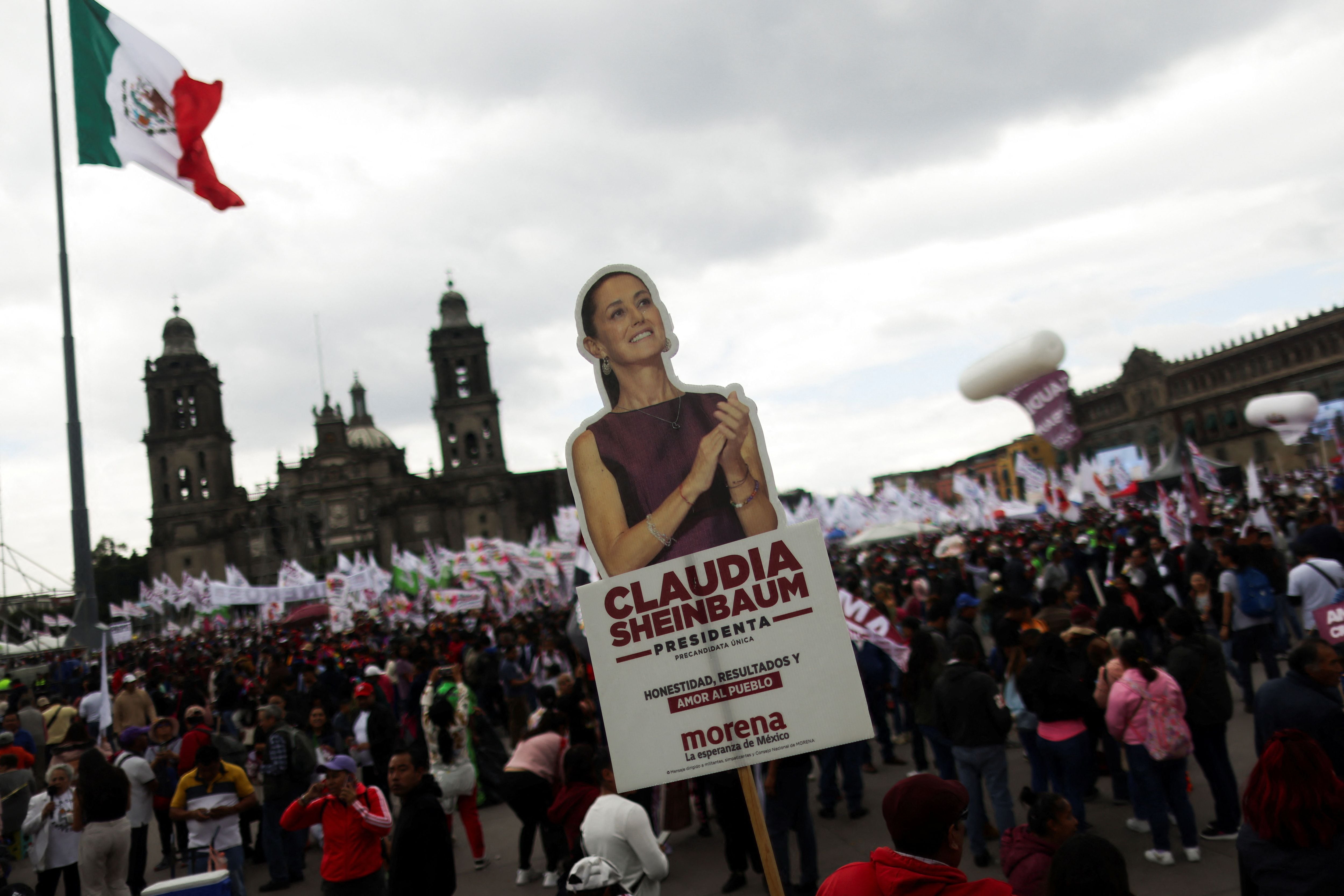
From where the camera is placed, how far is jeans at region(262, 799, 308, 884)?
747 centimetres

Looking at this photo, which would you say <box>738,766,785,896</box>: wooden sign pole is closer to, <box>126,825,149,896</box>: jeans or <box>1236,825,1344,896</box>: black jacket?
<box>1236,825,1344,896</box>: black jacket

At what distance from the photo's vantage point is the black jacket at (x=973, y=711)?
562 centimetres

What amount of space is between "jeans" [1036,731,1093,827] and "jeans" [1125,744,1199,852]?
270 millimetres

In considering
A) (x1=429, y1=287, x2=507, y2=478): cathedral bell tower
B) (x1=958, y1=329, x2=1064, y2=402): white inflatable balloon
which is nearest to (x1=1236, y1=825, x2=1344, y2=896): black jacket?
(x1=958, y1=329, x2=1064, y2=402): white inflatable balloon

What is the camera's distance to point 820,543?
312cm

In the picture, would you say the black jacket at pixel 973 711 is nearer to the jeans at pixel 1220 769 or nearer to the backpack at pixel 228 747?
the jeans at pixel 1220 769

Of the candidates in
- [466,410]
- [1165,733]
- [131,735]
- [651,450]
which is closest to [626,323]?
[651,450]

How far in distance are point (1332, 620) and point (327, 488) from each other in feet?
233

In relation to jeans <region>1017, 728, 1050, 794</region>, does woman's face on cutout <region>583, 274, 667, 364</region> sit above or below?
above

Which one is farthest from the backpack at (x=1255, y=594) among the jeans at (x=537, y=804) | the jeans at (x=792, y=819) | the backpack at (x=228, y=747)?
the backpack at (x=228, y=747)

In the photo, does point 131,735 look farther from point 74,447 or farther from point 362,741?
point 74,447

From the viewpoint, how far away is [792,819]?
554 cm

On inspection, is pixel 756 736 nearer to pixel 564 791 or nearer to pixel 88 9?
pixel 564 791

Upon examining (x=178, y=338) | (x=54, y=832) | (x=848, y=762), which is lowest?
(x=848, y=762)
